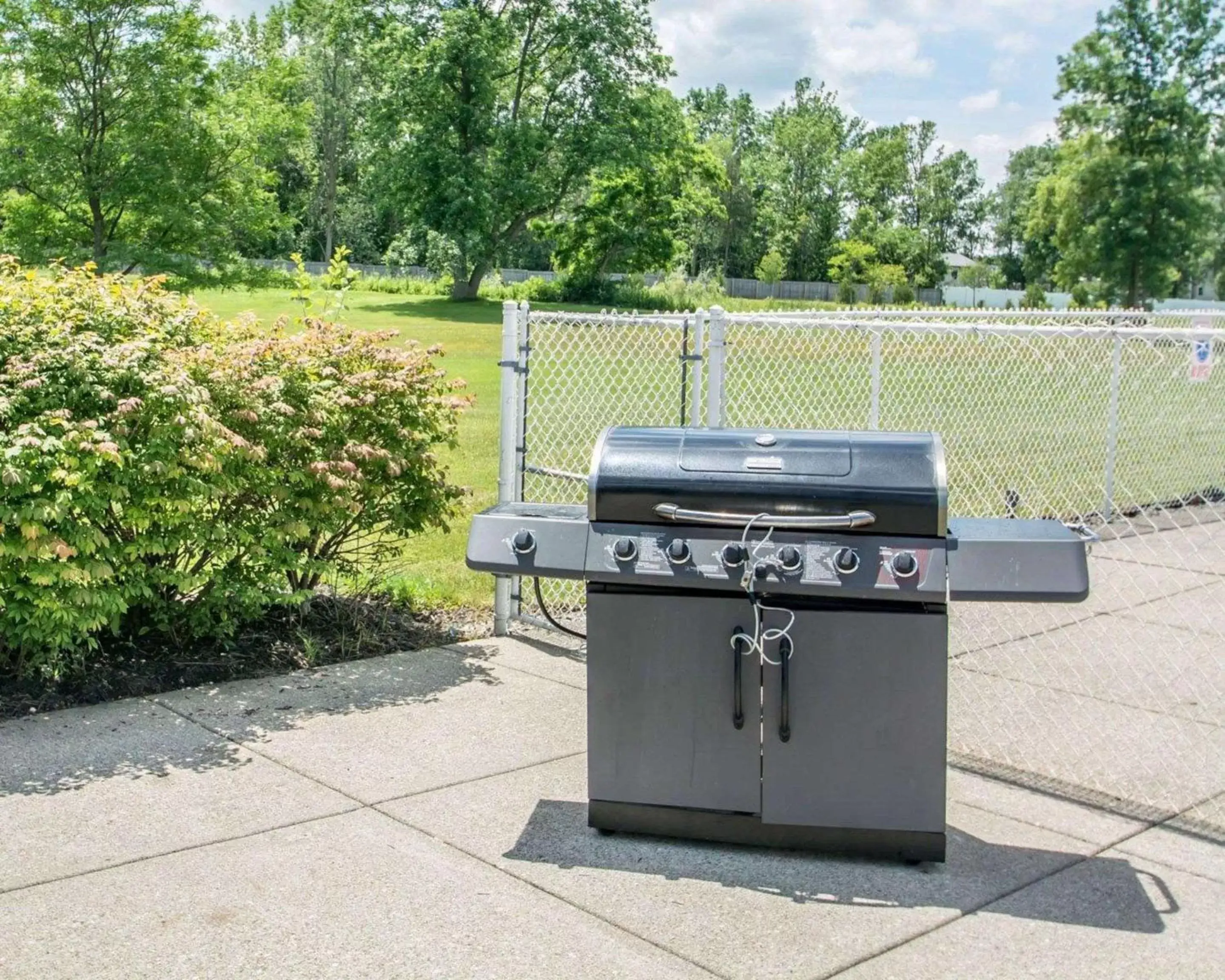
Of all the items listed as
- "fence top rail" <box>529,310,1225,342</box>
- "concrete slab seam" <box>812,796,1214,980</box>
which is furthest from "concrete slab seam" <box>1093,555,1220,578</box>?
"concrete slab seam" <box>812,796,1214,980</box>

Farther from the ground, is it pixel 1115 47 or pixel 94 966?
pixel 1115 47

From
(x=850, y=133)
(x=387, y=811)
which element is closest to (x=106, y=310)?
(x=387, y=811)

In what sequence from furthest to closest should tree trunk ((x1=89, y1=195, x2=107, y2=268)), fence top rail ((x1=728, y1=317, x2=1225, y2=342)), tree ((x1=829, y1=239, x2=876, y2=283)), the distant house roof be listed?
the distant house roof, tree ((x1=829, y1=239, x2=876, y2=283)), tree trunk ((x1=89, y1=195, x2=107, y2=268)), fence top rail ((x1=728, y1=317, x2=1225, y2=342))

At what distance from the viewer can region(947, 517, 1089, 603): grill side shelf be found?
3.60 meters

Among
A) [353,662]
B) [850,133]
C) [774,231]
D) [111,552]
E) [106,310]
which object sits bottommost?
[353,662]

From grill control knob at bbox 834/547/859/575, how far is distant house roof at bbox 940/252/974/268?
305ft

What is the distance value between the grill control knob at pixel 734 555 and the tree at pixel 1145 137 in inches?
1577

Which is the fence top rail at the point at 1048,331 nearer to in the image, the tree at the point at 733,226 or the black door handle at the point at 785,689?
the black door handle at the point at 785,689

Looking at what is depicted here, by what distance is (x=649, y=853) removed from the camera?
4004 millimetres

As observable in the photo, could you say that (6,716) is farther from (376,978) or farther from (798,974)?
(798,974)

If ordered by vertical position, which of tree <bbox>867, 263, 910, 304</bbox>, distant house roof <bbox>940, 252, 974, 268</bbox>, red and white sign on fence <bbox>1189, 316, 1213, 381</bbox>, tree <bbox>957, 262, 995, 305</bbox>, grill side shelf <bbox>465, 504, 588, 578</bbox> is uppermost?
distant house roof <bbox>940, 252, 974, 268</bbox>

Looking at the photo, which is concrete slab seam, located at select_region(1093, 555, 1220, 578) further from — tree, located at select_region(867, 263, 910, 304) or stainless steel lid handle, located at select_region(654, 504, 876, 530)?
tree, located at select_region(867, 263, 910, 304)

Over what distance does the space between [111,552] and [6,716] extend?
0.78 meters

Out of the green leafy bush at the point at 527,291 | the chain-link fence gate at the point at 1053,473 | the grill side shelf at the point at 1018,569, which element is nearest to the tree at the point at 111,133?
the chain-link fence gate at the point at 1053,473
